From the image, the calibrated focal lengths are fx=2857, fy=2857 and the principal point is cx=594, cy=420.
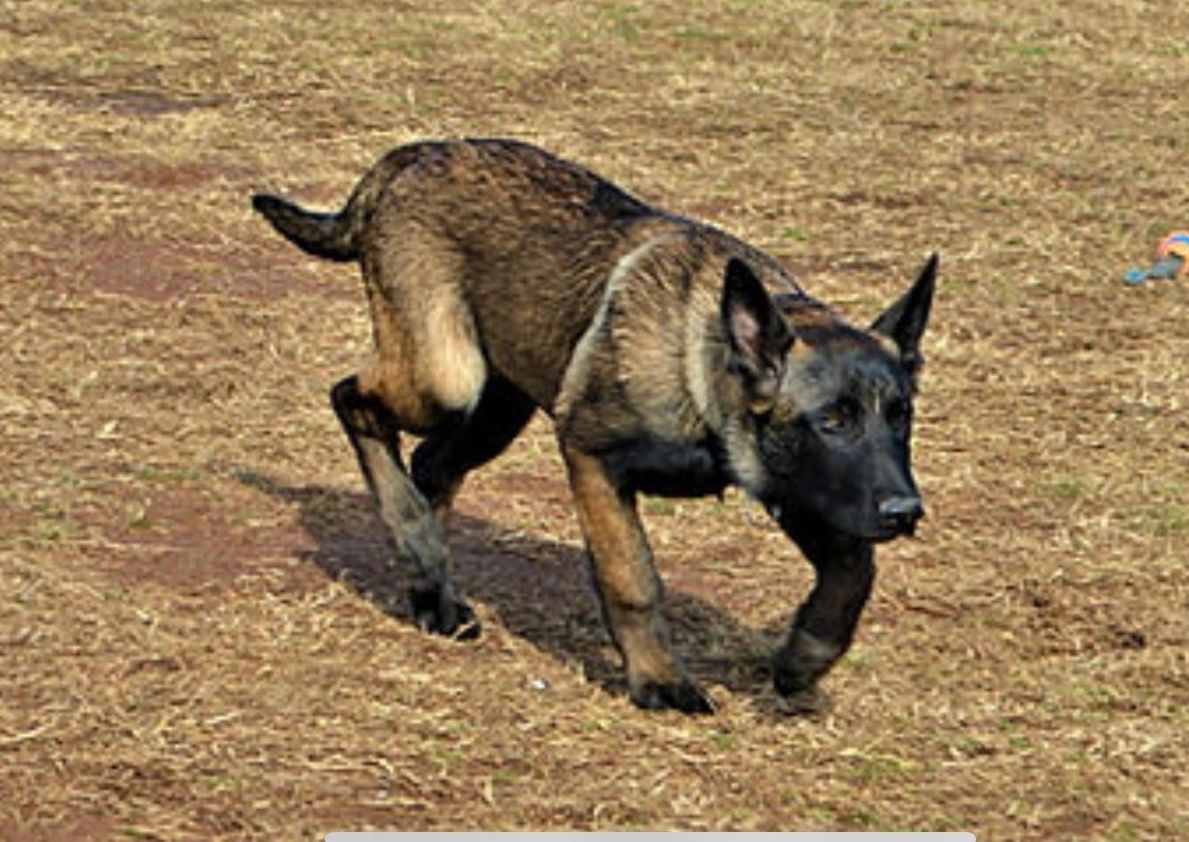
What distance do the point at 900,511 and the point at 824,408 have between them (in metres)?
0.37

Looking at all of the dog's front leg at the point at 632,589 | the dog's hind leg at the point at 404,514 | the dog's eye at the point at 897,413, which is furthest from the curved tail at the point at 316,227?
the dog's eye at the point at 897,413

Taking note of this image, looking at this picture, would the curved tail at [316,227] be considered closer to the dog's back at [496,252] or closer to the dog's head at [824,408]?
the dog's back at [496,252]

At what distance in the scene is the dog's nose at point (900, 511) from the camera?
7.39 metres

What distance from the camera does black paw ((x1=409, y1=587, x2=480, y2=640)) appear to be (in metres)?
8.79

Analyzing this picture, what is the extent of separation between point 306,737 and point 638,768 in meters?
0.91

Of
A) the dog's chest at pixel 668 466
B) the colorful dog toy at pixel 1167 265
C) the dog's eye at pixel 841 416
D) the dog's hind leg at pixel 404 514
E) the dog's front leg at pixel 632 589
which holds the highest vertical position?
the dog's eye at pixel 841 416

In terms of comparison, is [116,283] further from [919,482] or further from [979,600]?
[979,600]

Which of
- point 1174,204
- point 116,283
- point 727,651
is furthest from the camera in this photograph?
point 1174,204

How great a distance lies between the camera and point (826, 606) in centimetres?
808

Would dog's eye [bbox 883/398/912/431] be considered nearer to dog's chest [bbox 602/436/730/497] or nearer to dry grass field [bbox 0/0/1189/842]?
dog's chest [bbox 602/436/730/497]

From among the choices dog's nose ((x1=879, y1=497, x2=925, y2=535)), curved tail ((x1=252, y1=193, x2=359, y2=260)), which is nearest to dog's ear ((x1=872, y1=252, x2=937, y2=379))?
dog's nose ((x1=879, y1=497, x2=925, y2=535))

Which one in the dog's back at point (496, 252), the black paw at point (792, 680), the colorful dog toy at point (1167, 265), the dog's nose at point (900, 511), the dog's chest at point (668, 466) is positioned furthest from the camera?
the colorful dog toy at point (1167, 265)

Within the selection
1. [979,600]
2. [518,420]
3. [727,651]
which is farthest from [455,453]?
[979,600]

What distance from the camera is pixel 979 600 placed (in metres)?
9.37
